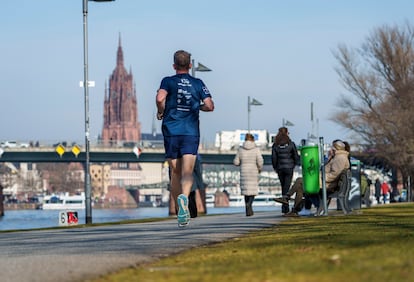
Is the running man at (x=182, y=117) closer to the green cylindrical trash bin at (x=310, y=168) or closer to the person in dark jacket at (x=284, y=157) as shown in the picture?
the green cylindrical trash bin at (x=310, y=168)

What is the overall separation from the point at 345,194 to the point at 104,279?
13.9m

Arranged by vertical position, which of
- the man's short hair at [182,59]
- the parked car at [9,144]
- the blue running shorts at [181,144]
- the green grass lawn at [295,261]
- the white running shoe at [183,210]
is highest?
the parked car at [9,144]

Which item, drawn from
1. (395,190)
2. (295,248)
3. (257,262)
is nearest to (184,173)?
(295,248)

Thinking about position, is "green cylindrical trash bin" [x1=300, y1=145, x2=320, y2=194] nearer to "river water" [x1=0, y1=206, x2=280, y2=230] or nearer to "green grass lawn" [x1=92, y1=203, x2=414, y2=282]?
"river water" [x1=0, y1=206, x2=280, y2=230]

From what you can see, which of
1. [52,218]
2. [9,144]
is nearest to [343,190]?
[52,218]

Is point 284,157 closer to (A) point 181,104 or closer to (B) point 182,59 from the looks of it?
(B) point 182,59

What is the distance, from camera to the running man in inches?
547

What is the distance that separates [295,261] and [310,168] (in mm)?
12812

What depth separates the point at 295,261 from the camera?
802 centimetres

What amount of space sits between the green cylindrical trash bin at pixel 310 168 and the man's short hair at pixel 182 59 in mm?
6991

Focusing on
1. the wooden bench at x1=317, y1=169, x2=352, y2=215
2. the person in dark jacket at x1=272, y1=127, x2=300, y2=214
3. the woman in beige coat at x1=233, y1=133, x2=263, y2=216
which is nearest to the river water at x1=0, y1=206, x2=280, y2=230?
the person in dark jacket at x1=272, y1=127, x2=300, y2=214

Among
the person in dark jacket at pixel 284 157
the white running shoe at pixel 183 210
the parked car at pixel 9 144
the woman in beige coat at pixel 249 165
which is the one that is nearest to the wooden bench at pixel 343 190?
the person in dark jacket at pixel 284 157

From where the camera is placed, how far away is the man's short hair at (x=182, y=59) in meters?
14.1

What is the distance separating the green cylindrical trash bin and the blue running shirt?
6.99 m
